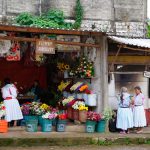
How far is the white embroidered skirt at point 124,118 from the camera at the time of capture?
16312 mm

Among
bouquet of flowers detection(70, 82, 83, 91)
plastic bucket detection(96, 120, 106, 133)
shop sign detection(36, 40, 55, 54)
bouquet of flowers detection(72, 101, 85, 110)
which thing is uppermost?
shop sign detection(36, 40, 55, 54)

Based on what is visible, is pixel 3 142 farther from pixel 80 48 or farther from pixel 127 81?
pixel 127 81

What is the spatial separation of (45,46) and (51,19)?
3343 millimetres

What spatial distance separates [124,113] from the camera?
53.5ft

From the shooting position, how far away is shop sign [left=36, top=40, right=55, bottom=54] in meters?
15.0

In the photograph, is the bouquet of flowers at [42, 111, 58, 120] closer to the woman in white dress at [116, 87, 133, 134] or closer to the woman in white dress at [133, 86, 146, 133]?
the woman in white dress at [116, 87, 133, 134]

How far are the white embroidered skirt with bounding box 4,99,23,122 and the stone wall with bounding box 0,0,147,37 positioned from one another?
389cm

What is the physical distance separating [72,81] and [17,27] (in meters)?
4.39

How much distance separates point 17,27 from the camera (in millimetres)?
14227

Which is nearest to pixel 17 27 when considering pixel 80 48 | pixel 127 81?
pixel 80 48

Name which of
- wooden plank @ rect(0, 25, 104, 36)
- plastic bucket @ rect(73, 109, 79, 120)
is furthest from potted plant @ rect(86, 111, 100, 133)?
wooden plank @ rect(0, 25, 104, 36)

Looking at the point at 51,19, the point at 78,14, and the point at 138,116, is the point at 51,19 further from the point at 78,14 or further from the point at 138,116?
the point at 138,116

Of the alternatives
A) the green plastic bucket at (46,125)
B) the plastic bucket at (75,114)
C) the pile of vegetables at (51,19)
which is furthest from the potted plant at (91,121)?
the pile of vegetables at (51,19)

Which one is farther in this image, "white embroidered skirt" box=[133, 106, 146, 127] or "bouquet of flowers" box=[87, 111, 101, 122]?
"white embroidered skirt" box=[133, 106, 146, 127]
